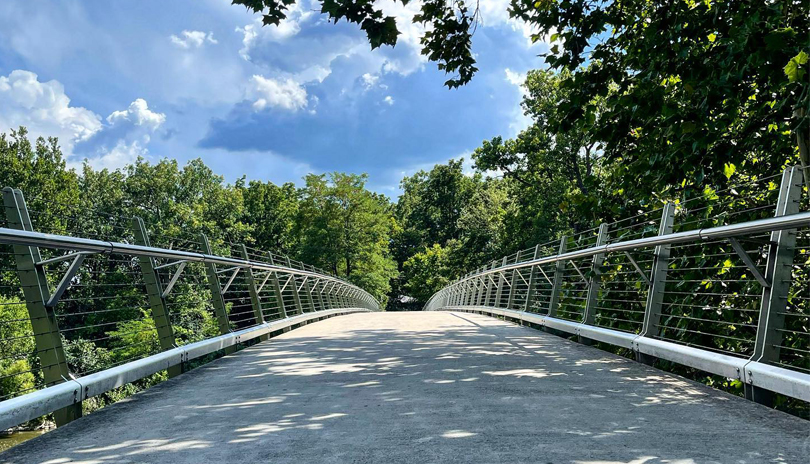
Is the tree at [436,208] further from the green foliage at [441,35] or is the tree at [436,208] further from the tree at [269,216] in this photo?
the green foliage at [441,35]

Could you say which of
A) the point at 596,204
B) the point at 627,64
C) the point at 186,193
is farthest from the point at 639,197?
the point at 186,193

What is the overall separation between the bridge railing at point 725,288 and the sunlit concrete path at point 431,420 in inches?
10.0

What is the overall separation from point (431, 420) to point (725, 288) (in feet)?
16.1

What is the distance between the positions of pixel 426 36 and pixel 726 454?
7.00 m

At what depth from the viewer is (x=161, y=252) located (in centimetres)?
463

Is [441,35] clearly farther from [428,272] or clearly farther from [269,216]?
[269,216]

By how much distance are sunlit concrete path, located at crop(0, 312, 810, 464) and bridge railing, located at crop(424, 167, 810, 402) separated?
0.25m

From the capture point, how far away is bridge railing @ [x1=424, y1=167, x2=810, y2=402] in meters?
3.47

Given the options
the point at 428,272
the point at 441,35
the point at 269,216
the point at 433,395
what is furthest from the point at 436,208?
the point at 433,395

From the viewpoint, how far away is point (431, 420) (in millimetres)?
3229

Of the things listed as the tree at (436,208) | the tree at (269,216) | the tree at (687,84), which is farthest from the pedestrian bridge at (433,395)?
the tree at (436,208)

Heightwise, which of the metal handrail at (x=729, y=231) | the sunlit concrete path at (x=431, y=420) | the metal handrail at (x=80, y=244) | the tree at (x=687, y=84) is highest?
the tree at (x=687, y=84)

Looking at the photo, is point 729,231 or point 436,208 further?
point 436,208

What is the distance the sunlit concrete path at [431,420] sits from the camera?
2.63m
